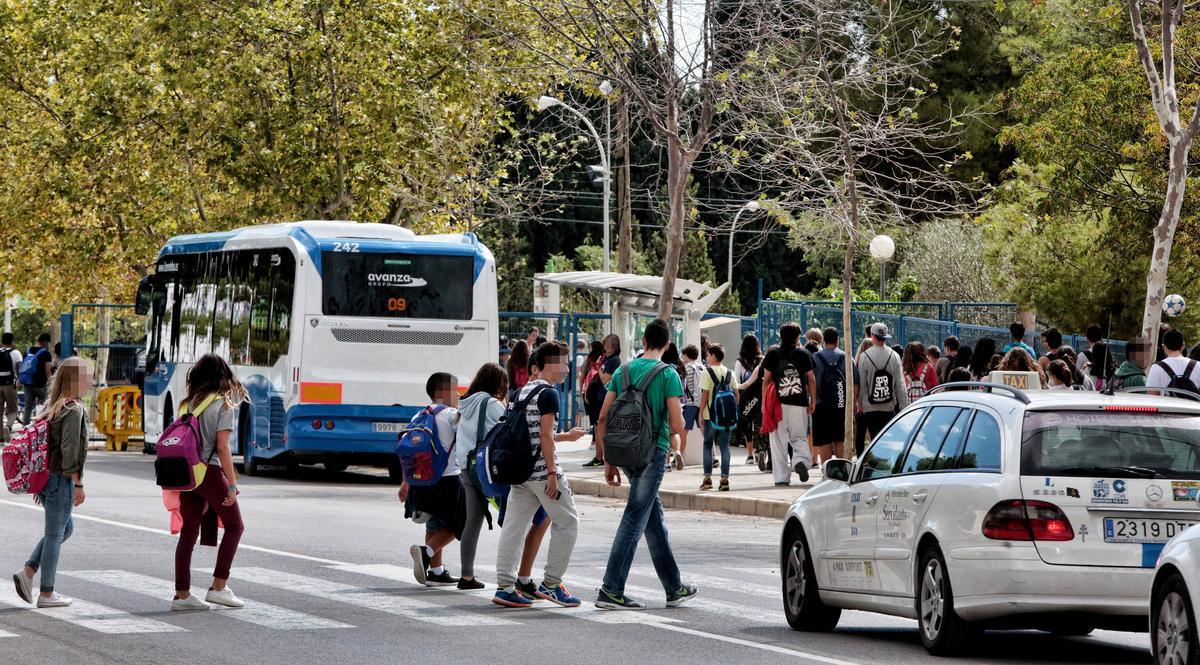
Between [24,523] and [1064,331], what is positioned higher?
[1064,331]

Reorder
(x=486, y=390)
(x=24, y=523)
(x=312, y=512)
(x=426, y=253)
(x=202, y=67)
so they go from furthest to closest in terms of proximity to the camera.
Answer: (x=202, y=67) → (x=426, y=253) → (x=312, y=512) → (x=24, y=523) → (x=486, y=390)

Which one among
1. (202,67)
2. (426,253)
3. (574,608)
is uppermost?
(202,67)

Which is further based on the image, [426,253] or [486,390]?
[426,253]

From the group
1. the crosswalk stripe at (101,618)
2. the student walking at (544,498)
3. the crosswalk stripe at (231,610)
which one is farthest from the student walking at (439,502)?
the crosswalk stripe at (101,618)

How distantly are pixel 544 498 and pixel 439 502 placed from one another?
4.70ft

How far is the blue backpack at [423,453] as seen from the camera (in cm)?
1234

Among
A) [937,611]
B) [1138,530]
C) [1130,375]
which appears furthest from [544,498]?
[1130,375]

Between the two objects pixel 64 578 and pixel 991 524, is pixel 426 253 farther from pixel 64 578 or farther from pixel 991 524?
pixel 991 524

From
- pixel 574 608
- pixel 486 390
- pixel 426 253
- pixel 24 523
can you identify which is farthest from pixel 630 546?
pixel 426 253

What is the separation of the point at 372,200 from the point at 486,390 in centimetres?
2144

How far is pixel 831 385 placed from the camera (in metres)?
20.7

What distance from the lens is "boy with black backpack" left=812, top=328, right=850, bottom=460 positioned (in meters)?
20.6

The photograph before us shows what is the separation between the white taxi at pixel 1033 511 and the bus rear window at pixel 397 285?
1457 centimetres

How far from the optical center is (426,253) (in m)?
24.2
